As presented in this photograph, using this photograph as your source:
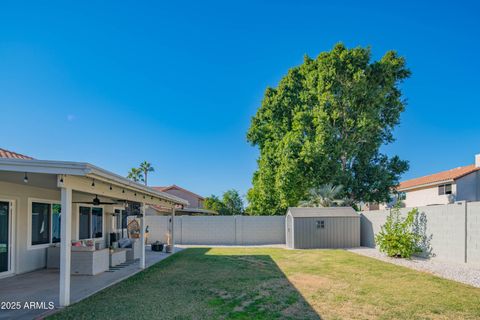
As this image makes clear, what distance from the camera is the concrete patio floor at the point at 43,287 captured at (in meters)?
5.88

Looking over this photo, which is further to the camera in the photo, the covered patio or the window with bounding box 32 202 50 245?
the window with bounding box 32 202 50 245

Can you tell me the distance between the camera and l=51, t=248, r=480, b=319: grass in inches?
231

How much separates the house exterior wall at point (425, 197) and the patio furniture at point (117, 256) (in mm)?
24074

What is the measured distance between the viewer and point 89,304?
6.41m

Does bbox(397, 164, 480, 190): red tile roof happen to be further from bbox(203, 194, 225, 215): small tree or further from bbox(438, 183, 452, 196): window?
bbox(203, 194, 225, 215): small tree

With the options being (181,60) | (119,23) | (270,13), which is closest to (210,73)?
(181,60)

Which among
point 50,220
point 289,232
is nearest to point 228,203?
point 289,232

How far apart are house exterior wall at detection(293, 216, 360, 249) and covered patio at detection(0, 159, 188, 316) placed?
25.4ft

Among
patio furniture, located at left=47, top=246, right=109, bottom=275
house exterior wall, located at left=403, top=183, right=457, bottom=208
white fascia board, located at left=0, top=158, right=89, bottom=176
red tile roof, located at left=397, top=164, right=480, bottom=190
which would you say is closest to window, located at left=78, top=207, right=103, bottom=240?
patio furniture, located at left=47, top=246, right=109, bottom=275

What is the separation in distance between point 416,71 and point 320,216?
462 inches

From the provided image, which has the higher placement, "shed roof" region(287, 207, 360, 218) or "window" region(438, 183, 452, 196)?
"window" region(438, 183, 452, 196)

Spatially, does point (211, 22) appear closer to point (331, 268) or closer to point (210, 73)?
point (210, 73)

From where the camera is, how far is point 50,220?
433 inches

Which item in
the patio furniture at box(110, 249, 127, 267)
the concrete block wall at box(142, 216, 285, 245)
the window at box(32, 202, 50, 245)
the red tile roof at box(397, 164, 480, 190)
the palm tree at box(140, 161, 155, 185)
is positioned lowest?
the concrete block wall at box(142, 216, 285, 245)
